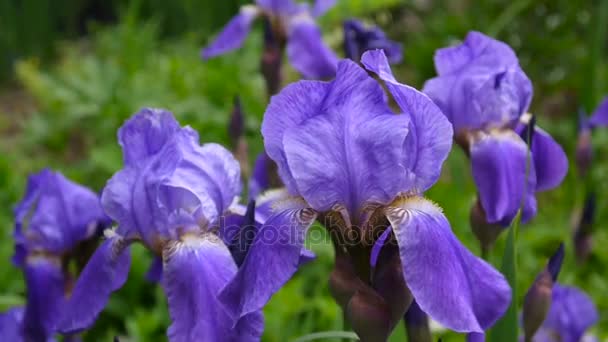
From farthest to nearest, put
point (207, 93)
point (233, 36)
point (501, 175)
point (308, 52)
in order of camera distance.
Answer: point (207, 93) → point (233, 36) → point (308, 52) → point (501, 175)

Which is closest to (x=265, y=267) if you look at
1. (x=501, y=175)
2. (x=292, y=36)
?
(x=501, y=175)

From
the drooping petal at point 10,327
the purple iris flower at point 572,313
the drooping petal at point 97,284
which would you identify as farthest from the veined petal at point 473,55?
the drooping petal at point 10,327

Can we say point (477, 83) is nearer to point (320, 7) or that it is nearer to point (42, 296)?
point (42, 296)

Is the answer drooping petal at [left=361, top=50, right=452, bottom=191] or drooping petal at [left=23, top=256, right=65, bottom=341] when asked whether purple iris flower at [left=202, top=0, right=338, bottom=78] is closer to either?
drooping petal at [left=23, top=256, right=65, bottom=341]

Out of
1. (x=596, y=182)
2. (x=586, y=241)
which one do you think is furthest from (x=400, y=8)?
(x=586, y=241)

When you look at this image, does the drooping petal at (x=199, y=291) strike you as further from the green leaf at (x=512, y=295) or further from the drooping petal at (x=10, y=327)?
the drooping petal at (x=10, y=327)

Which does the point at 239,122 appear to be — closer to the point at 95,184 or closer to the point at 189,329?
the point at 189,329
